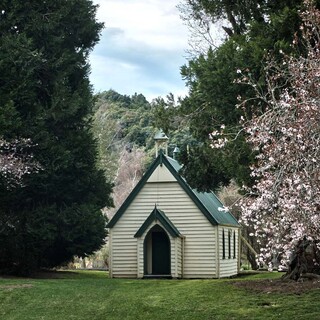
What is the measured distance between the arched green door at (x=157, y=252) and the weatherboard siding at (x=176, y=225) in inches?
21.8

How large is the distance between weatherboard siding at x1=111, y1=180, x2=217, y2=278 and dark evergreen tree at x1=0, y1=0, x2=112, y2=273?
156cm

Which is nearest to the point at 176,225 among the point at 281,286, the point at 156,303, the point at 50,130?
the point at 50,130

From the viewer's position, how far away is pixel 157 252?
81.8ft

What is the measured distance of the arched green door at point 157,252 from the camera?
24.7m

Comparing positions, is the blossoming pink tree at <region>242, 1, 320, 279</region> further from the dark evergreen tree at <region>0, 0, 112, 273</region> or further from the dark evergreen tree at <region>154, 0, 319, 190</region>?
the dark evergreen tree at <region>0, 0, 112, 273</region>

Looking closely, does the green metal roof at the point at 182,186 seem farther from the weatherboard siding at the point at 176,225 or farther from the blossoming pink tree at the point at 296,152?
the blossoming pink tree at the point at 296,152

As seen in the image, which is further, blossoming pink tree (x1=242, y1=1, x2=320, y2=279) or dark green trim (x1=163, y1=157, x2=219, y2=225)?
dark green trim (x1=163, y1=157, x2=219, y2=225)

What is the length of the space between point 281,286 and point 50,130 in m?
13.6

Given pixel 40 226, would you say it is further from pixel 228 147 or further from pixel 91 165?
pixel 228 147

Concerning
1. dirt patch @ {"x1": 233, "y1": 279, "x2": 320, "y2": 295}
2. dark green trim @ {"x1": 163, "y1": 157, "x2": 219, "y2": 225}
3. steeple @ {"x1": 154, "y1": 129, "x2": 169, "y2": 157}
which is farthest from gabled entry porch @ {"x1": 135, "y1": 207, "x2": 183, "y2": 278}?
dirt patch @ {"x1": 233, "y1": 279, "x2": 320, "y2": 295}

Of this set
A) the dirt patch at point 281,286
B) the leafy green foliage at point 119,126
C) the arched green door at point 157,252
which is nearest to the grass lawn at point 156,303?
the dirt patch at point 281,286

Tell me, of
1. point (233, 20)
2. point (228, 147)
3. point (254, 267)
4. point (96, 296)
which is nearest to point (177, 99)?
point (233, 20)

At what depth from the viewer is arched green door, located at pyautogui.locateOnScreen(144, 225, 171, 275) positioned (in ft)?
80.9

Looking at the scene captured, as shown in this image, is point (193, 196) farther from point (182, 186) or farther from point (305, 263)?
point (305, 263)
